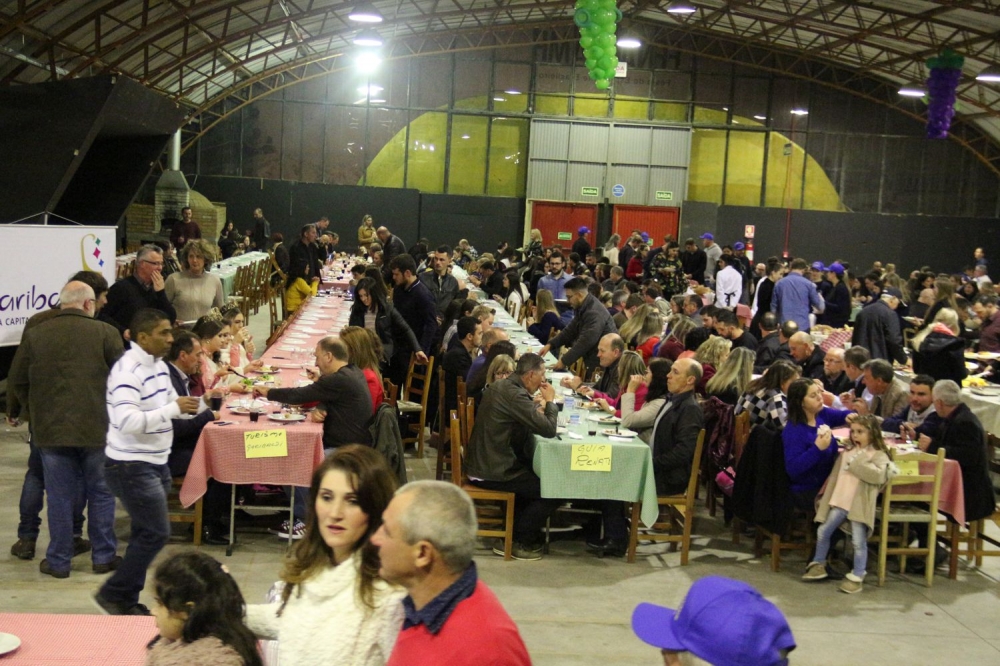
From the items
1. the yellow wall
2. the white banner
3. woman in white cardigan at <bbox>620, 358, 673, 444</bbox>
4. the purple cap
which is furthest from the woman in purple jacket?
the yellow wall

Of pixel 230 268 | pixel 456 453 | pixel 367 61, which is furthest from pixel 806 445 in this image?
pixel 367 61

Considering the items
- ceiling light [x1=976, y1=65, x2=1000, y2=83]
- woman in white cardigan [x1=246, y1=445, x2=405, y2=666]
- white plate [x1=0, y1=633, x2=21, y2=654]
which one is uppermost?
ceiling light [x1=976, y1=65, x2=1000, y2=83]

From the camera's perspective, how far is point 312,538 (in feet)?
8.00

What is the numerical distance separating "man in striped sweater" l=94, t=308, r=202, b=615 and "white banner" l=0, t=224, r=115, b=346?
3668 millimetres

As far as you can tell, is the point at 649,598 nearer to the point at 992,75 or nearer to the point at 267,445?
the point at 267,445

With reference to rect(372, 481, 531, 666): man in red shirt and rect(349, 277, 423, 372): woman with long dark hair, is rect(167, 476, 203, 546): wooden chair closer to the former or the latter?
rect(349, 277, 423, 372): woman with long dark hair

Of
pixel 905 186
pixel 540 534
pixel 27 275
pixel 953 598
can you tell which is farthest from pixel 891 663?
pixel 905 186

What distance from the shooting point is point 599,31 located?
1234 cm

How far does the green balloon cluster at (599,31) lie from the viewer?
1192 centimetres

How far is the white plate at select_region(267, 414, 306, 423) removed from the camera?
5.84 meters

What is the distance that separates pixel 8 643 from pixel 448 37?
22226mm

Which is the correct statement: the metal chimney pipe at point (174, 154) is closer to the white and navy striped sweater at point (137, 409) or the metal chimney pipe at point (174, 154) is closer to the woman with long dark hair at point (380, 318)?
the woman with long dark hair at point (380, 318)

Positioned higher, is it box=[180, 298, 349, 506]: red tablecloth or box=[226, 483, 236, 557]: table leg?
box=[180, 298, 349, 506]: red tablecloth

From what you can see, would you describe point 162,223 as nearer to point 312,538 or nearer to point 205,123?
point 205,123
